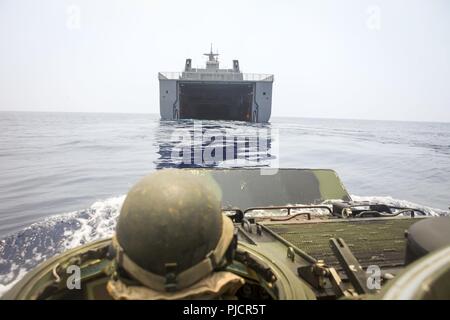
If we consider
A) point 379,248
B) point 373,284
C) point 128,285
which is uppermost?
point 128,285

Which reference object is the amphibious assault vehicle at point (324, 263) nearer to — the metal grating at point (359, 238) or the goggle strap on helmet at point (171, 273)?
the metal grating at point (359, 238)

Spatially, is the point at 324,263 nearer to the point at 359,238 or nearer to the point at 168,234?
the point at 359,238

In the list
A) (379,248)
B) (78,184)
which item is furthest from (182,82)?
(379,248)

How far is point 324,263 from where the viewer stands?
12.3ft

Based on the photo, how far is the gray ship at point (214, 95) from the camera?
117 ft

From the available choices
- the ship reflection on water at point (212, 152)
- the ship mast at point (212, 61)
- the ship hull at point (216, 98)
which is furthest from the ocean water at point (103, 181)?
the ship mast at point (212, 61)

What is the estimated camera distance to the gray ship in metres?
35.7

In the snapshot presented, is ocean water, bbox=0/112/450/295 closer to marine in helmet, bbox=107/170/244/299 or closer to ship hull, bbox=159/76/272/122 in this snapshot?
marine in helmet, bbox=107/170/244/299

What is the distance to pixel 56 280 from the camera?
7.37ft

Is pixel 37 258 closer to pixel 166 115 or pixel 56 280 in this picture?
pixel 56 280

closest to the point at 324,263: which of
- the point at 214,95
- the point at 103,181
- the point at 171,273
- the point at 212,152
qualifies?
the point at 171,273
